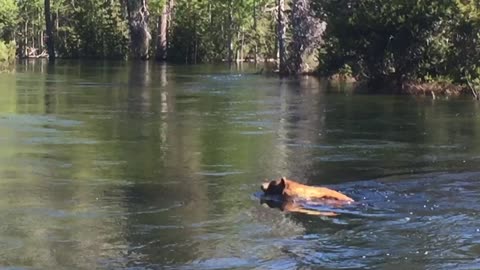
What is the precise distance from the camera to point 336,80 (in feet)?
132

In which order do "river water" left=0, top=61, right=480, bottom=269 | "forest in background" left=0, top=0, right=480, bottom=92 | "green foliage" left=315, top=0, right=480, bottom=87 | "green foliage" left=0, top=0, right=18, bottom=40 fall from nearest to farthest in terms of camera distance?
1. "river water" left=0, top=61, right=480, bottom=269
2. "green foliage" left=315, top=0, right=480, bottom=87
3. "forest in background" left=0, top=0, right=480, bottom=92
4. "green foliage" left=0, top=0, right=18, bottom=40

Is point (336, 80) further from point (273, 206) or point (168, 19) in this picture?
point (168, 19)

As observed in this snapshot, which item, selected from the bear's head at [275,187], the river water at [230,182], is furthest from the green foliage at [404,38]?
the bear's head at [275,187]

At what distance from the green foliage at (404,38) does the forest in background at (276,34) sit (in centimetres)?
3

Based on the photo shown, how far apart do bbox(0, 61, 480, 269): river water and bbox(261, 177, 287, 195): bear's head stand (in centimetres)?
24

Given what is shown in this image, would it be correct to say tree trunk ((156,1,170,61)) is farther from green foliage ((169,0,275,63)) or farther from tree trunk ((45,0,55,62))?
tree trunk ((45,0,55,62))

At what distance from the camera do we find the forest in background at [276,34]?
105ft

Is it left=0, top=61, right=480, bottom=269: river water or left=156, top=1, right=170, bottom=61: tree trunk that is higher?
left=156, top=1, right=170, bottom=61: tree trunk

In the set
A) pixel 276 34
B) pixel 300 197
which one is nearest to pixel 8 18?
pixel 276 34

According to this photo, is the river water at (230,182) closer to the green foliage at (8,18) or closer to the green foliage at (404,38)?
the green foliage at (404,38)

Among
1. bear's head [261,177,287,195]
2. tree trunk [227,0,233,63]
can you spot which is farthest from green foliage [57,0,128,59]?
bear's head [261,177,287,195]

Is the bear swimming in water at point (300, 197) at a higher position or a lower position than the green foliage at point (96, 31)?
lower

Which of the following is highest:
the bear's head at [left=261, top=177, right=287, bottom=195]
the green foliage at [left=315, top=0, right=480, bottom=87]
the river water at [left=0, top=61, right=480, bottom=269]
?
the green foliage at [left=315, top=0, right=480, bottom=87]

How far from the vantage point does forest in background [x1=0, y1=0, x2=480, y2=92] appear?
105 ft
